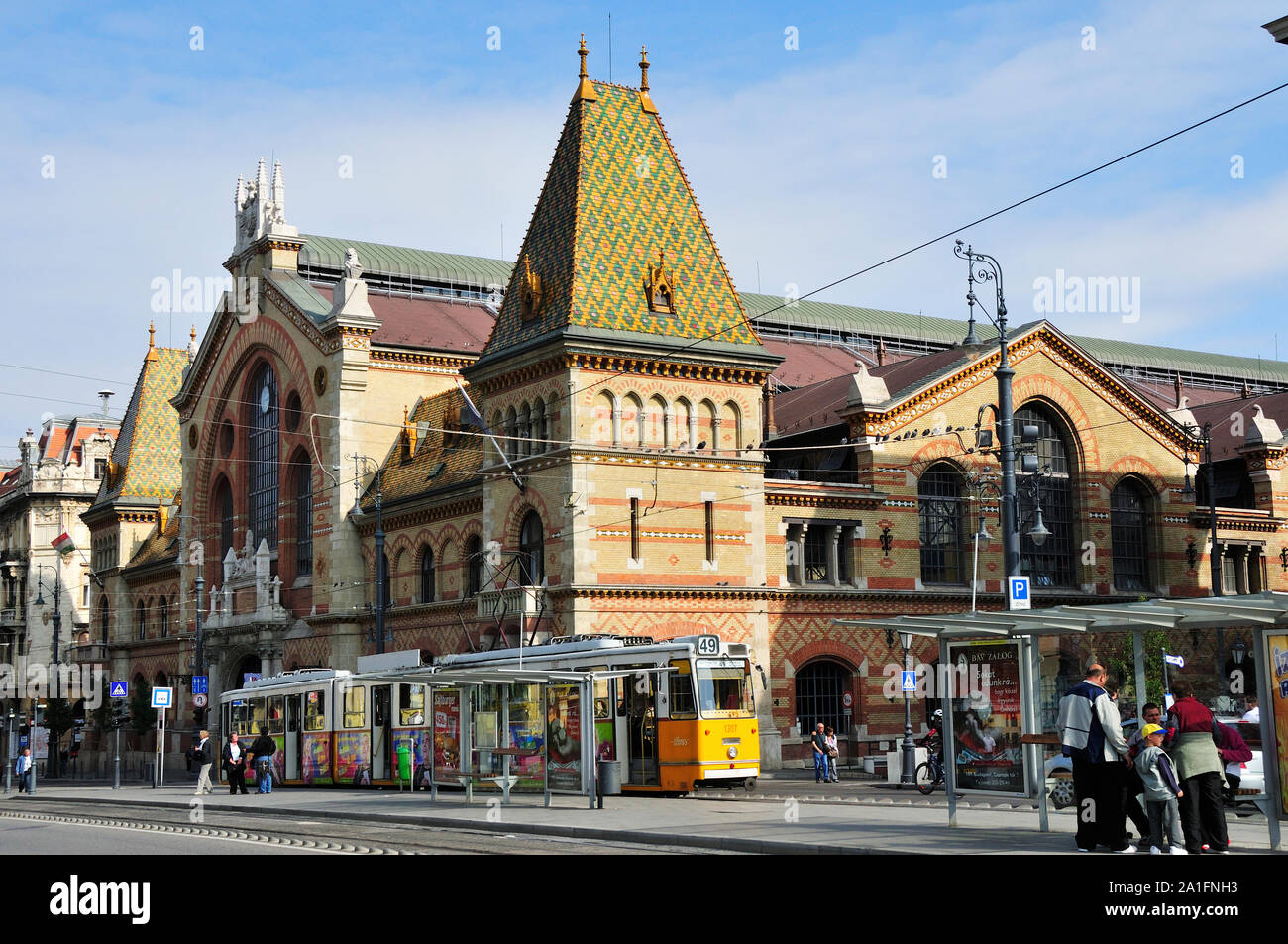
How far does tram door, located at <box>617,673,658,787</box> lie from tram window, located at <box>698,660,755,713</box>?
1.07 m

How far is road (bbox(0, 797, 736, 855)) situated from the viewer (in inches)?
767

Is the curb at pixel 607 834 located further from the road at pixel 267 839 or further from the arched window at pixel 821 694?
the arched window at pixel 821 694

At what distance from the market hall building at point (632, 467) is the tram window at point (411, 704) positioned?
452cm

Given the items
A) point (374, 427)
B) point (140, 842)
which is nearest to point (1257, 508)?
point (374, 427)

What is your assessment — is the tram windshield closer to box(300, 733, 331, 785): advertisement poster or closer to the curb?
the curb

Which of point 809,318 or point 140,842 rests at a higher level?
point 809,318

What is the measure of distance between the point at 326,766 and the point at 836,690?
599 inches

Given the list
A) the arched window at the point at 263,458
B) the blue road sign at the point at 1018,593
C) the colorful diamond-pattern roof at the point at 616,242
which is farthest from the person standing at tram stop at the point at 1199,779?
the arched window at the point at 263,458

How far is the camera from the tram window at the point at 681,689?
31.3 meters

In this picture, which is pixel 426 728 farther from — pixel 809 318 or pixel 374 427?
pixel 809 318

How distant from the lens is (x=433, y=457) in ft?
172

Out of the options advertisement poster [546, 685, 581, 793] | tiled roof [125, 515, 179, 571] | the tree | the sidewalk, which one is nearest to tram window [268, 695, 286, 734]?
the sidewalk
